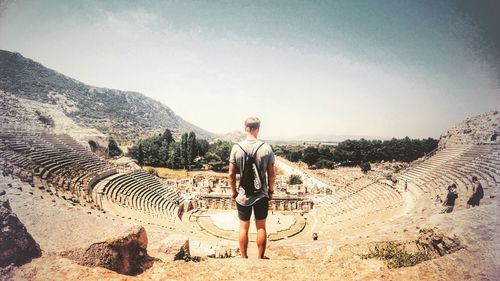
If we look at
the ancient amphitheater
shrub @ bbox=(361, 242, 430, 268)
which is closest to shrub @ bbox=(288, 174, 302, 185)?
the ancient amphitheater

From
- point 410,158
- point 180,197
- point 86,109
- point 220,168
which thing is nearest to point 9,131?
point 180,197

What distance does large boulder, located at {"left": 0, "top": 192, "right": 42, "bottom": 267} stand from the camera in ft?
12.2

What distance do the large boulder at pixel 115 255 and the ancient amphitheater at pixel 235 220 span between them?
30mm

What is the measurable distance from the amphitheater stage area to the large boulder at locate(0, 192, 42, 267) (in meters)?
17.6

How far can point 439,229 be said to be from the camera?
559cm

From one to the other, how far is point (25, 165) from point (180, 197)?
55.4 feet

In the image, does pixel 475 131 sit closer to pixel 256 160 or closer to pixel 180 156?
pixel 256 160

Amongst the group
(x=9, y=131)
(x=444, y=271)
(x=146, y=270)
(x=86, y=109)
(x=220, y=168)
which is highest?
(x=86, y=109)

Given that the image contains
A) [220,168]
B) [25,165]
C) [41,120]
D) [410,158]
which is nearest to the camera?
[25,165]

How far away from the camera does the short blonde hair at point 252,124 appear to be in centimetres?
450

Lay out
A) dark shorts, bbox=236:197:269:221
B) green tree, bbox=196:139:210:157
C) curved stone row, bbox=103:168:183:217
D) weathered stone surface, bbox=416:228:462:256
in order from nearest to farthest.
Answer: dark shorts, bbox=236:197:269:221, weathered stone surface, bbox=416:228:462:256, curved stone row, bbox=103:168:183:217, green tree, bbox=196:139:210:157

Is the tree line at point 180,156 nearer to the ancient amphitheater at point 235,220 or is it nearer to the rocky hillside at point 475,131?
the ancient amphitheater at point 235,220

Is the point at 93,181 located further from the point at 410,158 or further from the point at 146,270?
the point at 410,158

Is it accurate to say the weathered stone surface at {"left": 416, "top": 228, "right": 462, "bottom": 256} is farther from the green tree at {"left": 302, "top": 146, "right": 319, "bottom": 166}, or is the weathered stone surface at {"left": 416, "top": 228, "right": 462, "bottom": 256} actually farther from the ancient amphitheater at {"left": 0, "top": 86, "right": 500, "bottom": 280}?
the green tree at {"left": 302, "top": 146, "right": 319, "bottom": 166}
